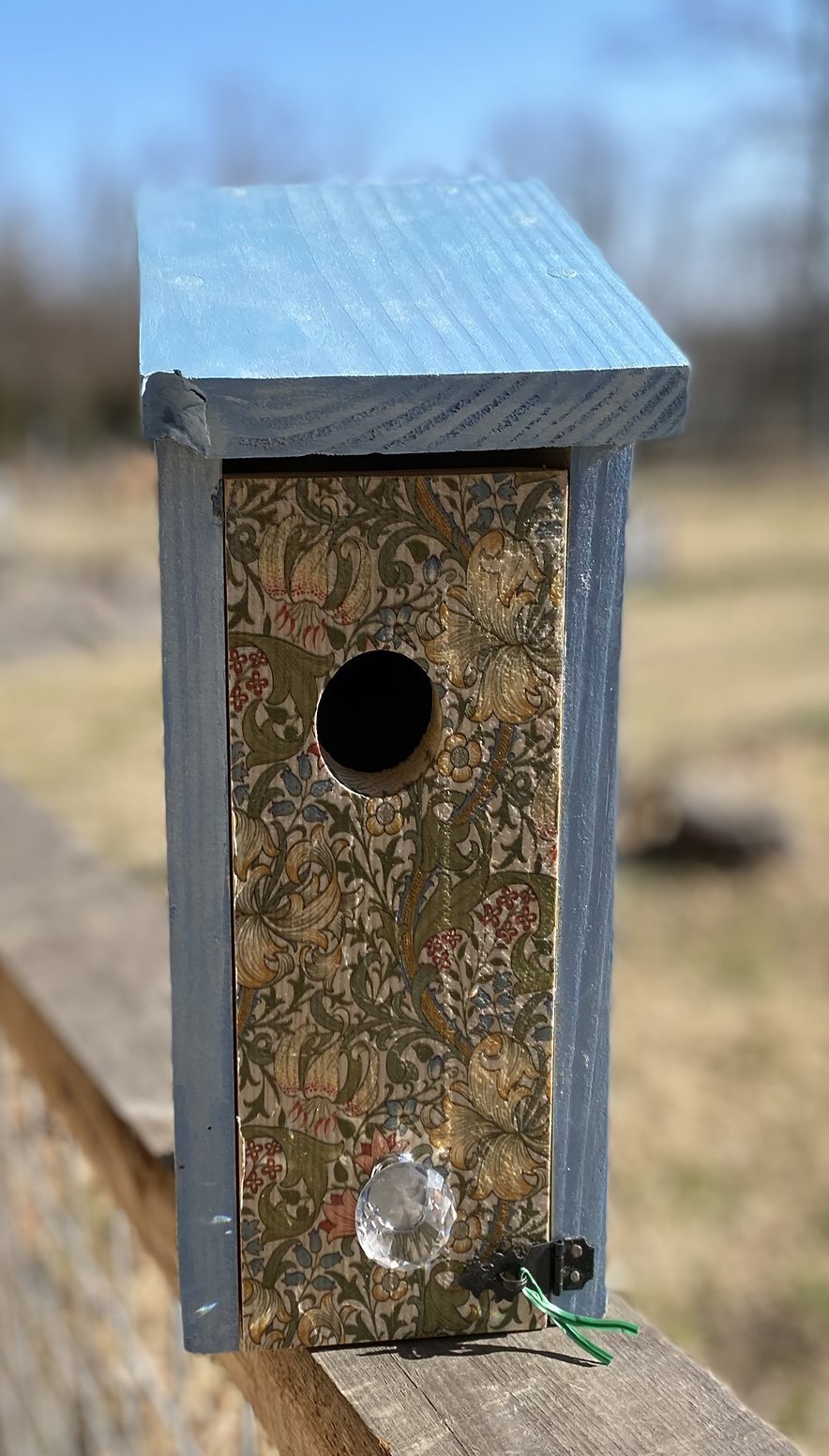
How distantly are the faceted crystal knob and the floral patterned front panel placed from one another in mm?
17

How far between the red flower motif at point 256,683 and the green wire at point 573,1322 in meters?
0.47

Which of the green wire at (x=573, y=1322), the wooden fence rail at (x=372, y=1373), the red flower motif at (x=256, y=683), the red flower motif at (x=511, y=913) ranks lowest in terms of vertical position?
the wooden fence rail at (x=372, y=1373)

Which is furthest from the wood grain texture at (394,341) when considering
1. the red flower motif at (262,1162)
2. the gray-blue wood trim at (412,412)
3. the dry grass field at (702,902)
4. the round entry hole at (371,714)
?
the dry grass field at (702,902)

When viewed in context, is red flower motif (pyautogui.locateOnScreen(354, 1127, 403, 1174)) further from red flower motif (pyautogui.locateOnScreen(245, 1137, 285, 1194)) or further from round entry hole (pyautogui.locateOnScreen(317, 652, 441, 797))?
→ round entry hole (pyautogui.locateOnScreen(317, 652, 441, 797))

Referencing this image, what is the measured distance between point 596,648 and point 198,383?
328 mm

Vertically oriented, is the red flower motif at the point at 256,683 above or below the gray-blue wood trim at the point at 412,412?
below

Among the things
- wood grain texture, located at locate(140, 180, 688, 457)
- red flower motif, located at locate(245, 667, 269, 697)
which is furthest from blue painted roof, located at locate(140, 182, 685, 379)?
red flower motif, located at locate(245, 667, 269, 697)

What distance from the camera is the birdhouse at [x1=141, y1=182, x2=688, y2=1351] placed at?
906mm

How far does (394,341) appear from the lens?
92cm

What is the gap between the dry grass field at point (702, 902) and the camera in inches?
125

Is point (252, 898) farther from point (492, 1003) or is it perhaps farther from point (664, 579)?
point (664, 579)

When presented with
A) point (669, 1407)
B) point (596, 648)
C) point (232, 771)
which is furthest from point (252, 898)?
point (669, 1407)

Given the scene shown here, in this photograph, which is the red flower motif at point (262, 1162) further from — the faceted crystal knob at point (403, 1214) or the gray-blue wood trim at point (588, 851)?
the gray-blue wood trim at point (588, 851)

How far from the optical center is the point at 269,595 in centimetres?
93
